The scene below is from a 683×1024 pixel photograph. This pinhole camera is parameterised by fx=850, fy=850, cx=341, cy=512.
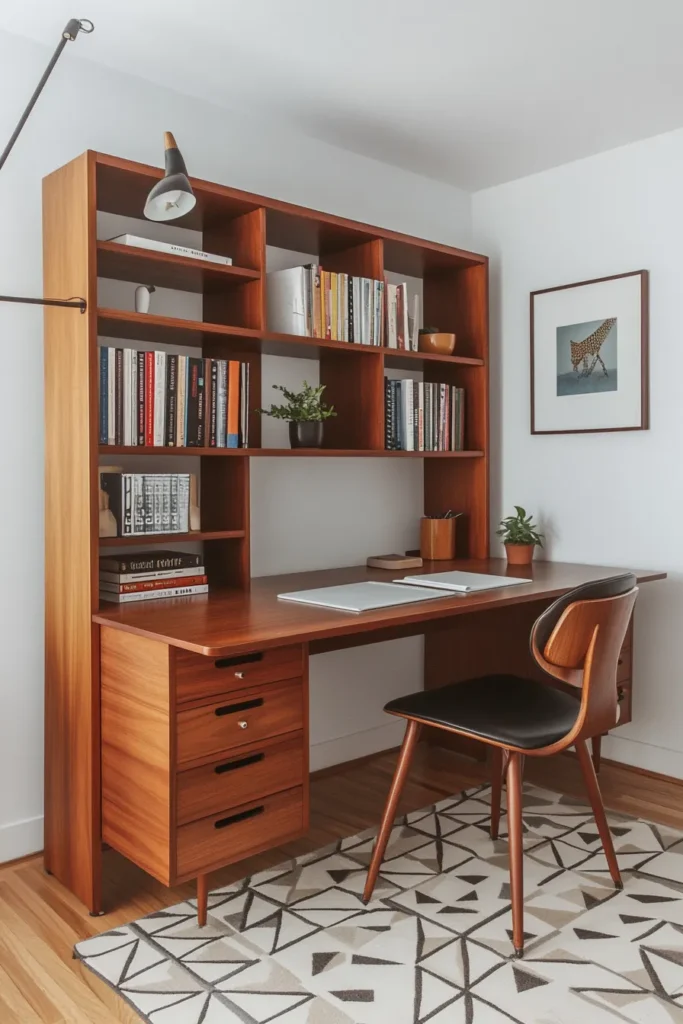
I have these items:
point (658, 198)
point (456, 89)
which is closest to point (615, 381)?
point (658, 198)

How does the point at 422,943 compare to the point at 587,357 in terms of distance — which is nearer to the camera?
the point at 422,943

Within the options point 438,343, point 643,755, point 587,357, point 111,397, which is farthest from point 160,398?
point 643,755

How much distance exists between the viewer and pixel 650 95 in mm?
2678

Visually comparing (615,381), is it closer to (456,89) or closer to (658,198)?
(658,198)

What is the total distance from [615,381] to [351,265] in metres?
1.05

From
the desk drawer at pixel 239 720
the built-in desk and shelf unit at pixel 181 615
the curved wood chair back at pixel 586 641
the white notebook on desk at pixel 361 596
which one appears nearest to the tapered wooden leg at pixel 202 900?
the built-in desk and shelf unit at pixel 181 615

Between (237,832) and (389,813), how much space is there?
0.44 meters

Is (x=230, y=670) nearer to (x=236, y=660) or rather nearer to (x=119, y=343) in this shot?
(x=236, y=660)

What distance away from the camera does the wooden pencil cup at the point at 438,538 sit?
Answer: 320 centimetres

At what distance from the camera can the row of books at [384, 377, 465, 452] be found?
299cm

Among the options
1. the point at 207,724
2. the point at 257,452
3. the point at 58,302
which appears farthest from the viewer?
the point at 257,452

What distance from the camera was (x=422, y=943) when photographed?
1983mm

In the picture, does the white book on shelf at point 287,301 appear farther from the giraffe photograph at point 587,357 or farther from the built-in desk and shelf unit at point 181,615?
the giraffe photograph at point 587,357

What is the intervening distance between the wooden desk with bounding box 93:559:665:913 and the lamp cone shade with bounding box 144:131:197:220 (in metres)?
0.98
